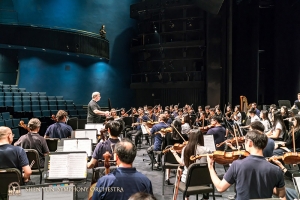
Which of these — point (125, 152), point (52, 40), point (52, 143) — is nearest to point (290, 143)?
point (125, 152)

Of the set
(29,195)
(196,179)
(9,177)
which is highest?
(29,195)

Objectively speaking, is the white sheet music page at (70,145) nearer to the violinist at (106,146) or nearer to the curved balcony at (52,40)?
the violinist at (106,146)

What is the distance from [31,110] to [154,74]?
30.1 ft

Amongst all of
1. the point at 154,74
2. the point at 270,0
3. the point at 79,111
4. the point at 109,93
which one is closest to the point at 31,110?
the point at 79,111

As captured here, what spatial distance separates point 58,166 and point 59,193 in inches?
54.3

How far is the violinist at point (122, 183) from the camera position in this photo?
2.37 metres

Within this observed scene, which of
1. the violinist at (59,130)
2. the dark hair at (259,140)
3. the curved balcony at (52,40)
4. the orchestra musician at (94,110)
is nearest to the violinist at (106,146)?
the dark hair at (259,140)

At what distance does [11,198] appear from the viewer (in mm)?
2465

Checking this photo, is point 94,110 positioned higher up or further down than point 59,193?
higher up

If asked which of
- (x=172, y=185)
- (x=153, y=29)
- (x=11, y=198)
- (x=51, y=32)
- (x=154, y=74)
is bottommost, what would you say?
(x=172, y=185)

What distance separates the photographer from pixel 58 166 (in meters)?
3.87

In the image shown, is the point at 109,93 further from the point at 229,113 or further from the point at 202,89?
the point at 229,113

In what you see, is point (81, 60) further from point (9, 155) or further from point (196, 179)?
point (196, 179)

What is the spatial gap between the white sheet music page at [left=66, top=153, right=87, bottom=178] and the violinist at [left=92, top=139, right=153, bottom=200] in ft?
5.02
